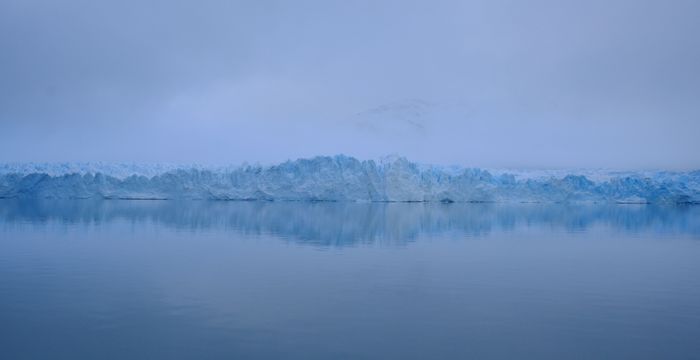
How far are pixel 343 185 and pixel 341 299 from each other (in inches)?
1066

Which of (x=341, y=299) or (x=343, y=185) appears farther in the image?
(x=343, y=185)

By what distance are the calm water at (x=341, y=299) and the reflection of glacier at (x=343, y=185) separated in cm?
2051

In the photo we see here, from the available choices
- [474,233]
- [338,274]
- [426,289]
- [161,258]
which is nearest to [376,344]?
[426,289]

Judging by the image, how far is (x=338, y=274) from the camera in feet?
25.8

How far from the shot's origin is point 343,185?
109ft

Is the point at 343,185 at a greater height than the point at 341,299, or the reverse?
the point at 343,185

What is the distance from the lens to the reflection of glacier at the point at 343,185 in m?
32.6

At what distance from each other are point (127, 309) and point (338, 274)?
3035 millimetres

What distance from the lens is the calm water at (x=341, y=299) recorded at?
4504 mm

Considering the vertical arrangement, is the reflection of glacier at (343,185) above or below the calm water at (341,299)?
above

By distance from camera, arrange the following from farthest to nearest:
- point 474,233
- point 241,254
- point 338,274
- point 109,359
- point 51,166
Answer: point 51,166
point 474,233
point 241,254
point 338,274
point 109,359

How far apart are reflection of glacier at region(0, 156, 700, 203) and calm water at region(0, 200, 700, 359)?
20510 millimetres

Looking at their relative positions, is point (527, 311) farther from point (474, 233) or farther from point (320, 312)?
point (474, 233)

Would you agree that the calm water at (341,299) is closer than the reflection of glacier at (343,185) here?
Yes
